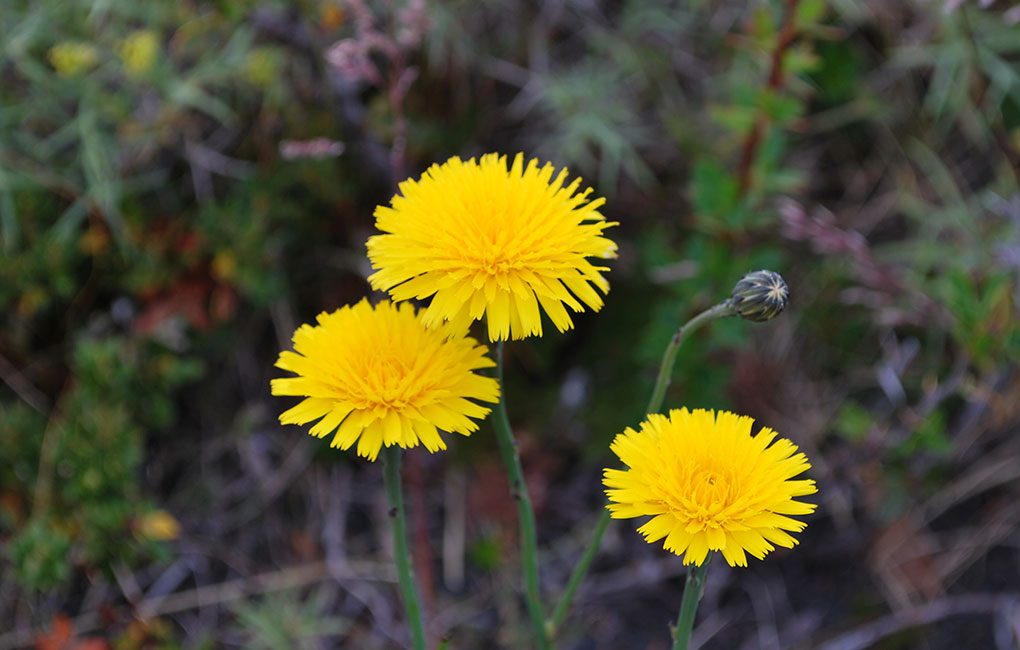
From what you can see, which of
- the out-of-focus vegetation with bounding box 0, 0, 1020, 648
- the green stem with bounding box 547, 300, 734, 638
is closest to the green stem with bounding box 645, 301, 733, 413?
the green stem with bounding box 547, 300, 734, 638

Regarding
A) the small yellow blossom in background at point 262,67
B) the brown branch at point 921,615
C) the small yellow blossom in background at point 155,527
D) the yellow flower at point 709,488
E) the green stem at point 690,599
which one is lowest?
the green stem at point 690,599

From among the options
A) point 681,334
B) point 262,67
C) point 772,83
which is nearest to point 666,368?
point 681,334

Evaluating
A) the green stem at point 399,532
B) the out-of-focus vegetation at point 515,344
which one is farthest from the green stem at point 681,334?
the out-of-focus vegetation at point 515,344

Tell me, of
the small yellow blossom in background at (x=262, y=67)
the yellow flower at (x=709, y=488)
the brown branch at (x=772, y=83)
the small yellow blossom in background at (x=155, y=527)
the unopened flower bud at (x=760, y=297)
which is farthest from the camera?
the small yellow blossom in background at (x=262, y=67)

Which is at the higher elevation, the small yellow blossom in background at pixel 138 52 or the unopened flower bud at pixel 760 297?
the small yellow blossom in background at pixel 138 52

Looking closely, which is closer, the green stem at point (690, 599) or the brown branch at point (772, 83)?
the green stem at point (690, 599)

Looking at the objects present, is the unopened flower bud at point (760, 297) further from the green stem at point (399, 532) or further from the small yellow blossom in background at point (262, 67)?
the small yellow blossom in background at point (262, 67)

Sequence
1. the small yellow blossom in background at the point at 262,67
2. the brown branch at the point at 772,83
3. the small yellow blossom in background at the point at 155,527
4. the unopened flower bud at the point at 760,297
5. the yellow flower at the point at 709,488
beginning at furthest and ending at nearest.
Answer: the small yellow blossom in background at the point at 262,67
the small yellow blossom in background at the point at 155,527
the brown branch at the point at 772,83
the unopened flower bud at the point at 760,297
the yellow flower at the point at 709,488

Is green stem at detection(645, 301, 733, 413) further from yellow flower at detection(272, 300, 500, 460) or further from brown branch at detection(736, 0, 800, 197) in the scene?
brown branch at detection(736, 0, 800, 197)
